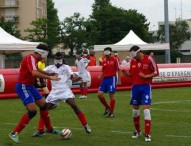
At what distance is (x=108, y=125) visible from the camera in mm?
13914

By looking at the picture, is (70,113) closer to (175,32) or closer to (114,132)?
(114,132)

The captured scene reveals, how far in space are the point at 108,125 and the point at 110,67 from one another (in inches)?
126

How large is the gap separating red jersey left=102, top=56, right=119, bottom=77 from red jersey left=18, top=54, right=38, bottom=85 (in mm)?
5448

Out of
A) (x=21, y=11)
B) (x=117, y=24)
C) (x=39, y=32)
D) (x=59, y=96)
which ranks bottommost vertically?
(x=59, y=96)

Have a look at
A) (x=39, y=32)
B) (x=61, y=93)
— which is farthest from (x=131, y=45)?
(x=39, y=32)

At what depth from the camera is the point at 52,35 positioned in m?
77.2

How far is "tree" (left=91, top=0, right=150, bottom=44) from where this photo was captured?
92250 mm

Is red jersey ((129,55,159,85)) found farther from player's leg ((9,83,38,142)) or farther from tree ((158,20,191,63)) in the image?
tree ((158,20,191,63))

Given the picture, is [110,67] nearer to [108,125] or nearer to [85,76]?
[108,125]

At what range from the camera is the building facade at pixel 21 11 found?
92562 millimetres

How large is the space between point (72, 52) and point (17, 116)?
66381 millimetres

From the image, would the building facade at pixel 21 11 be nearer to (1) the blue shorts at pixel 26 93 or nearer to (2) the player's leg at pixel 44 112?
(2) the player's leg at pixel 44 112

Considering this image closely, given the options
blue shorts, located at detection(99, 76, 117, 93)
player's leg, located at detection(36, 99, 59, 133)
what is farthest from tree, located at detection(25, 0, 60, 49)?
player's leg, located at detection(36, 99, 59, 133)

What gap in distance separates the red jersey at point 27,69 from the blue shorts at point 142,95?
2.31 m
